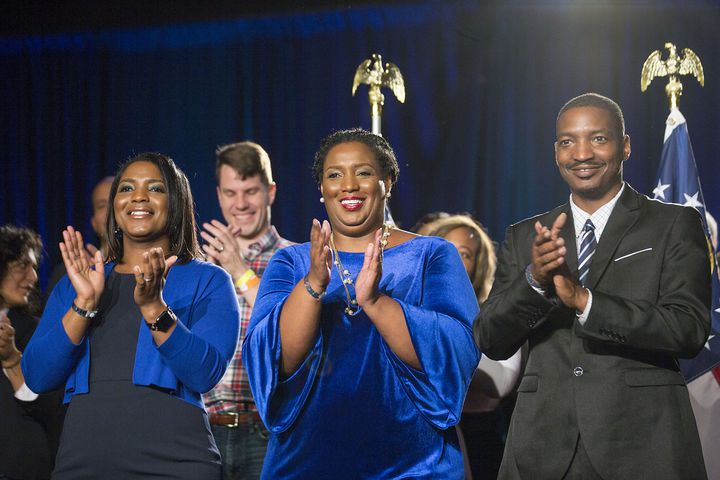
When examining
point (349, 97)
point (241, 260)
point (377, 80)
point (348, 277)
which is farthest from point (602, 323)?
point (349, 97)

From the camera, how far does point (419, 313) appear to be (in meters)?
2.47

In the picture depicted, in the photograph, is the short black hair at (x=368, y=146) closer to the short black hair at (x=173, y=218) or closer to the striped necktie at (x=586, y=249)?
the short black hair at (x=173, y=218)

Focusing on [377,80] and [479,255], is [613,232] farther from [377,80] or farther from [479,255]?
[377,80]

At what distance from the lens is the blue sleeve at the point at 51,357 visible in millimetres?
2557

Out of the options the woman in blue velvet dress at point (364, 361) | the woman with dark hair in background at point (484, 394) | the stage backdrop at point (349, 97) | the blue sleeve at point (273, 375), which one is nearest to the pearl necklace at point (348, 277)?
the woman in blue velvet dress at point (364, 361)

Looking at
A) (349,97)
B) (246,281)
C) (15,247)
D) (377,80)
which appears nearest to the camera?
(246,281)

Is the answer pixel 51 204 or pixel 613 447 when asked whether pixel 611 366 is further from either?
pixel 51 204

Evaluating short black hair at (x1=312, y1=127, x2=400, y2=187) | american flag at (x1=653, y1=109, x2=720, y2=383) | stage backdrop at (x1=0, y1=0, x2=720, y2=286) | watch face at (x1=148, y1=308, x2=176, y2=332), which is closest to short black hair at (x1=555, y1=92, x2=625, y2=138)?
short black hair at (x1=312, y1=127, x2=400, y2=187)

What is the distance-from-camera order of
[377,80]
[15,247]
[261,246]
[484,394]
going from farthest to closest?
[377,80] < [261,246] < [15,247] < [484,394]

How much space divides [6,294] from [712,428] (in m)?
3.15

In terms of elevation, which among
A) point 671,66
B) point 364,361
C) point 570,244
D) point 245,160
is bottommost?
point 364,361

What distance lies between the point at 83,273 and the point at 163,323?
33 centimetres

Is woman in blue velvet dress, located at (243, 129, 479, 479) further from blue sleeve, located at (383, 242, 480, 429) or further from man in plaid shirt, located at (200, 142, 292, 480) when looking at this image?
man in plaid shirt, located at (200, 142, 292, 480)

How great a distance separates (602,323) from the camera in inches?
91.9
